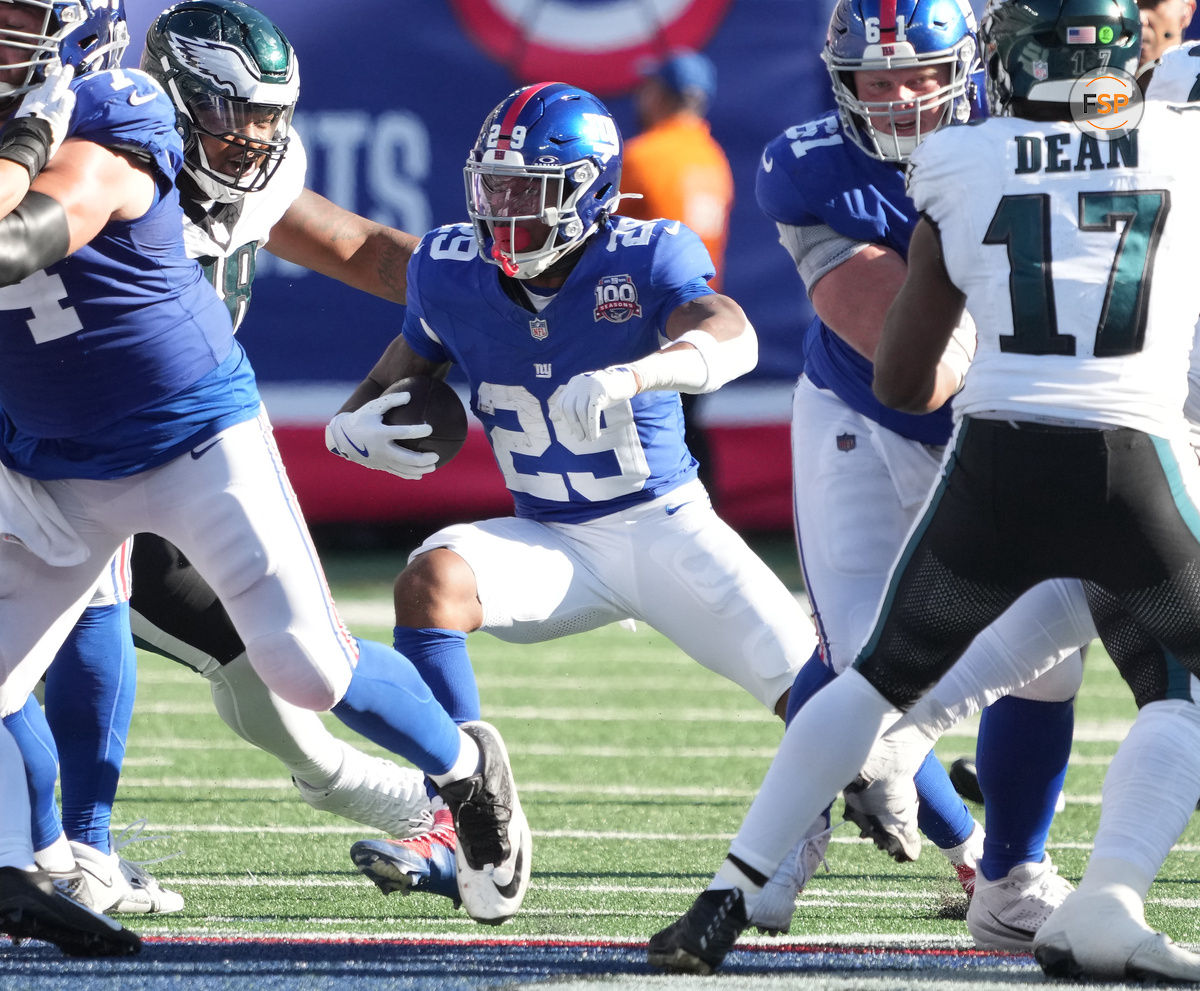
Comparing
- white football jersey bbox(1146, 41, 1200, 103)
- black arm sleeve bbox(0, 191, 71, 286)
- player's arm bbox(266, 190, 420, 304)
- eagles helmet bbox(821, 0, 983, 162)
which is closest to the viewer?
black arm sleeve bbox(0, 191, 71, 286)

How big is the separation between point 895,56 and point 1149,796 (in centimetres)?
139

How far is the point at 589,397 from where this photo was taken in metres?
2.80

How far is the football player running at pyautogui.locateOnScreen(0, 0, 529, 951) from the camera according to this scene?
8.81ft

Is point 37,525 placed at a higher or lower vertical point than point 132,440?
lower

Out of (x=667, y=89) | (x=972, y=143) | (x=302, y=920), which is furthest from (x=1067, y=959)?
(x=667, y=89)

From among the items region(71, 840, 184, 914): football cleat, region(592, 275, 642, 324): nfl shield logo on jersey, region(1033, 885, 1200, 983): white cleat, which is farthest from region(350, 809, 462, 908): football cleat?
region(1033, 885, 1200, 983): white cleat

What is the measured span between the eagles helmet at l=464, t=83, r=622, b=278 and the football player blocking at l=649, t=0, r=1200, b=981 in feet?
3.81

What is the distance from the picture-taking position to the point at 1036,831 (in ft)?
9.61

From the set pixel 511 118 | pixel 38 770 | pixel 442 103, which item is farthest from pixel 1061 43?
pixel 442 103

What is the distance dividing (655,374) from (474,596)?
62 cm

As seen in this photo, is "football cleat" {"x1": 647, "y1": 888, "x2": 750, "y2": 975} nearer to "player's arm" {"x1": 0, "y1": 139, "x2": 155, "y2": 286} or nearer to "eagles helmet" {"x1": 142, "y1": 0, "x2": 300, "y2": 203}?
"player's arm" {"x1": 0, "y1": 139, "x2": 155, "y2": 286}

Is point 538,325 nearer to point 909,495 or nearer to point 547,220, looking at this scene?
point 547,220

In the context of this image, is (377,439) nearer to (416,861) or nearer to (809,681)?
(416,861)

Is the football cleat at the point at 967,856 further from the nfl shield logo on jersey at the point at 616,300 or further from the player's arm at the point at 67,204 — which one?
the player's arm at the point at 67,204
